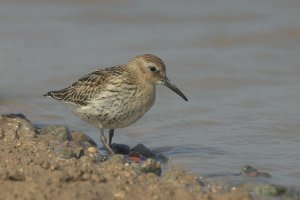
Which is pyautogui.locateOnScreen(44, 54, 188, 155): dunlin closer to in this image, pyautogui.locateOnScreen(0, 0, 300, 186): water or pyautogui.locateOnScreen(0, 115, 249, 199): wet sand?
pyautogui.locateOnScreen(0, 0, 300, 186): water

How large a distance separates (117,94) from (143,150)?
2.49 ft

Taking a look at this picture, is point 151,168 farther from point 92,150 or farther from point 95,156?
point 92,150

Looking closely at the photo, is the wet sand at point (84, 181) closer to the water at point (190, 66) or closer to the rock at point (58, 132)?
the rock at point (58, 132)

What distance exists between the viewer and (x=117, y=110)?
10719 mm

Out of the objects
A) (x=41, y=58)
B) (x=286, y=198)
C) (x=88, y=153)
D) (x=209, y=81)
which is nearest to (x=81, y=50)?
(x=41, y=58)

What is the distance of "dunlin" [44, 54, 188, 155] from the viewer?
1077 cm

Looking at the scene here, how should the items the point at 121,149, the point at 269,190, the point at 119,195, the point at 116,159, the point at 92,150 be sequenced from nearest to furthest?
the point at 119,195
the point at 269,190
the point at 116,159
the point at 92,150
the point at 121,149

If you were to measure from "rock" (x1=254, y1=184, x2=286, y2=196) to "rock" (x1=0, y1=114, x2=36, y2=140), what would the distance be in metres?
3.11

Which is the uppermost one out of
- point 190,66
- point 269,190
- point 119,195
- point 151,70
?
point 190,66

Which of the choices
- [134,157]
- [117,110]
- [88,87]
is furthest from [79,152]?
[88,87]

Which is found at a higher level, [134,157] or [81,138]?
[81,138]

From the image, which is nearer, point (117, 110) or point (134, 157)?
point (134, 157)

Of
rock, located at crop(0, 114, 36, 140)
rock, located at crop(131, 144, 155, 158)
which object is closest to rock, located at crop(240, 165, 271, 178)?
rock, located at crop(131, 144, 155, 158)

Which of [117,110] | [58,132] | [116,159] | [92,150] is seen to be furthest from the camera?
[58,132]
